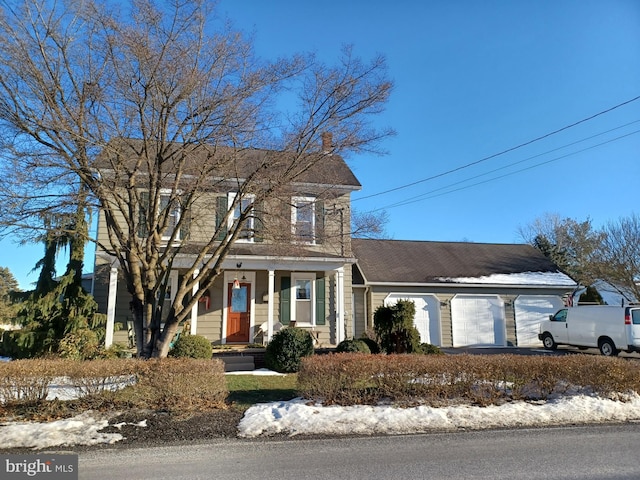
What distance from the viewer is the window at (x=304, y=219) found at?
977 cm

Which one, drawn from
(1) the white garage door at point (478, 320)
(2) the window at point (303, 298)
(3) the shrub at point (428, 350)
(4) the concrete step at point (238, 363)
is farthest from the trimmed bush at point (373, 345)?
(1) the white garage door at point (478, 320)

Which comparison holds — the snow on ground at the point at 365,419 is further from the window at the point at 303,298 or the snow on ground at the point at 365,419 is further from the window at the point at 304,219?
the window at the point at 303,298

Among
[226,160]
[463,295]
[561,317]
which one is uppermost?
[226,160]

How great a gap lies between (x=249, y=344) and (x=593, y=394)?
9.47 m

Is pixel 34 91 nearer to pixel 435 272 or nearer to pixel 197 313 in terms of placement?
pixel 197 313

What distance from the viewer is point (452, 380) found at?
677cm

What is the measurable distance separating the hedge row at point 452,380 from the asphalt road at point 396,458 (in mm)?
1125

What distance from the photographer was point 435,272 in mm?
17812

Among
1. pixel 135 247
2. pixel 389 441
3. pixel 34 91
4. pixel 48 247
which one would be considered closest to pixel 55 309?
pixel 48 247

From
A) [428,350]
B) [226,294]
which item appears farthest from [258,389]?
[226,294]

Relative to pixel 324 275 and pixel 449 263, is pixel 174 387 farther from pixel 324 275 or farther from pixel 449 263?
pixel 449 263

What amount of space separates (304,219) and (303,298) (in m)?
5.14

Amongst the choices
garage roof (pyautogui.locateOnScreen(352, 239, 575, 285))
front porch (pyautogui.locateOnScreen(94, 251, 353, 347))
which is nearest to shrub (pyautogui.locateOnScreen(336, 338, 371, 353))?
front porch (pyautogui.locateOnScreen(94, 251, 353, 347))

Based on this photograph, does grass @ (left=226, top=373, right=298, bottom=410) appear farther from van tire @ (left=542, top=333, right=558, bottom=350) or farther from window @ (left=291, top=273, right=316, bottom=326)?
van tire @ (left=542, top=333, right=558, bottom=350)
